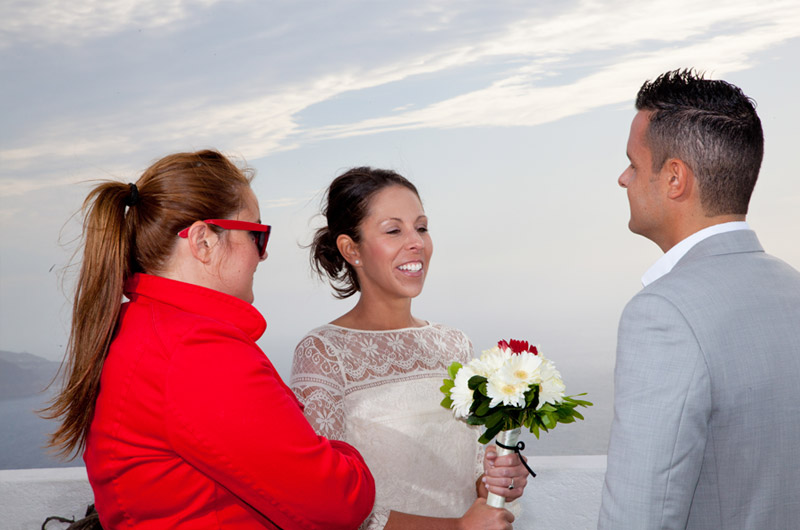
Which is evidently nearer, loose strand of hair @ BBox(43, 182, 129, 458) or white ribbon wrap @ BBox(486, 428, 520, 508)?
loose strand of hair @ BBox(43, 182, 129, 458)

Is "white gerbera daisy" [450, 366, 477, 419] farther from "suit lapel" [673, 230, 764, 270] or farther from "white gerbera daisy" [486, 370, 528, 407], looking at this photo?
"suit lapel" [673, 230, 764, 270]

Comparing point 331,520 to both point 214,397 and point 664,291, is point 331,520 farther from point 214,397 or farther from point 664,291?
point 664,291

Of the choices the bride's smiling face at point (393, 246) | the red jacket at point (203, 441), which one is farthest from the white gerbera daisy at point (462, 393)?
the red jacket at point (203, 441)

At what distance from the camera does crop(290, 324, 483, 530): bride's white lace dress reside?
2217mm

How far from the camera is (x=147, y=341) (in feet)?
4.37

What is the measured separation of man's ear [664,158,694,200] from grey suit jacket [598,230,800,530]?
21cm

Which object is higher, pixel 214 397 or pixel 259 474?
pixel 214 397

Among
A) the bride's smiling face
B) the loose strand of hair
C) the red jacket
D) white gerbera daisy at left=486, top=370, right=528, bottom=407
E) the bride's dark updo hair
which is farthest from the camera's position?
the bride's dark updo hair

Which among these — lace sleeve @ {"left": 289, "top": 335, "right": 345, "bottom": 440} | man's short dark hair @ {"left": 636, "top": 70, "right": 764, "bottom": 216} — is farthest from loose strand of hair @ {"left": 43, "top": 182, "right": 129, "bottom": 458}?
man's short dark hair @ {"left": 636, "top": 70, "right": 764, "bottom": 216}

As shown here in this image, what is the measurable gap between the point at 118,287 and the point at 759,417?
4.09 ft

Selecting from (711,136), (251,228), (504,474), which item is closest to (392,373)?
(504,474)

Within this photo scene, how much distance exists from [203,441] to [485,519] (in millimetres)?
1030

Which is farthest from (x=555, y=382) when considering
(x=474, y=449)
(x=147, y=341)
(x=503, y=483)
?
(x=147, y=341)

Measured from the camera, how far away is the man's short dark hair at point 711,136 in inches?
58.9
